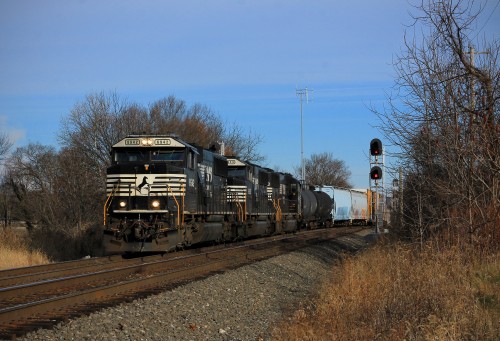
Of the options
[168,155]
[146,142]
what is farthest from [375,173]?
[146,142]

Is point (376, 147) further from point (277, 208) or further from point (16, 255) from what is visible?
point (277, 208)

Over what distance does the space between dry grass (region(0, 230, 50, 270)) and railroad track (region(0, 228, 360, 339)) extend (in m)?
2.49

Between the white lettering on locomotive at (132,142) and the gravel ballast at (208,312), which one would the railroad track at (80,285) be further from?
the white lettering on locomotive at (132,142)

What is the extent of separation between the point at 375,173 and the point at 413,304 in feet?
41.2

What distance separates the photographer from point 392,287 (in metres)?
9.66

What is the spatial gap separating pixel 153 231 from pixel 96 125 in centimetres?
1839

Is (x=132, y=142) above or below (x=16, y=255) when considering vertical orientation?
above

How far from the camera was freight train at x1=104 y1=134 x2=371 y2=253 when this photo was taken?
15719mm

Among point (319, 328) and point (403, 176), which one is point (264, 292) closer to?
point (319, 328)

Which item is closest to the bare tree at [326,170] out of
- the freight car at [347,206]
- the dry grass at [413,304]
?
the freight car at [347,206]

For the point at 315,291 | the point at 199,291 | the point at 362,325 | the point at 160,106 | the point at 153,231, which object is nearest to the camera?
the point at 362,325

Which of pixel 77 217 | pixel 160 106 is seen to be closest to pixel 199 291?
pixel 77 217

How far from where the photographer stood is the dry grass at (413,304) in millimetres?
6727

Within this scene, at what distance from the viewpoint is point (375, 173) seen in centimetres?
2036
